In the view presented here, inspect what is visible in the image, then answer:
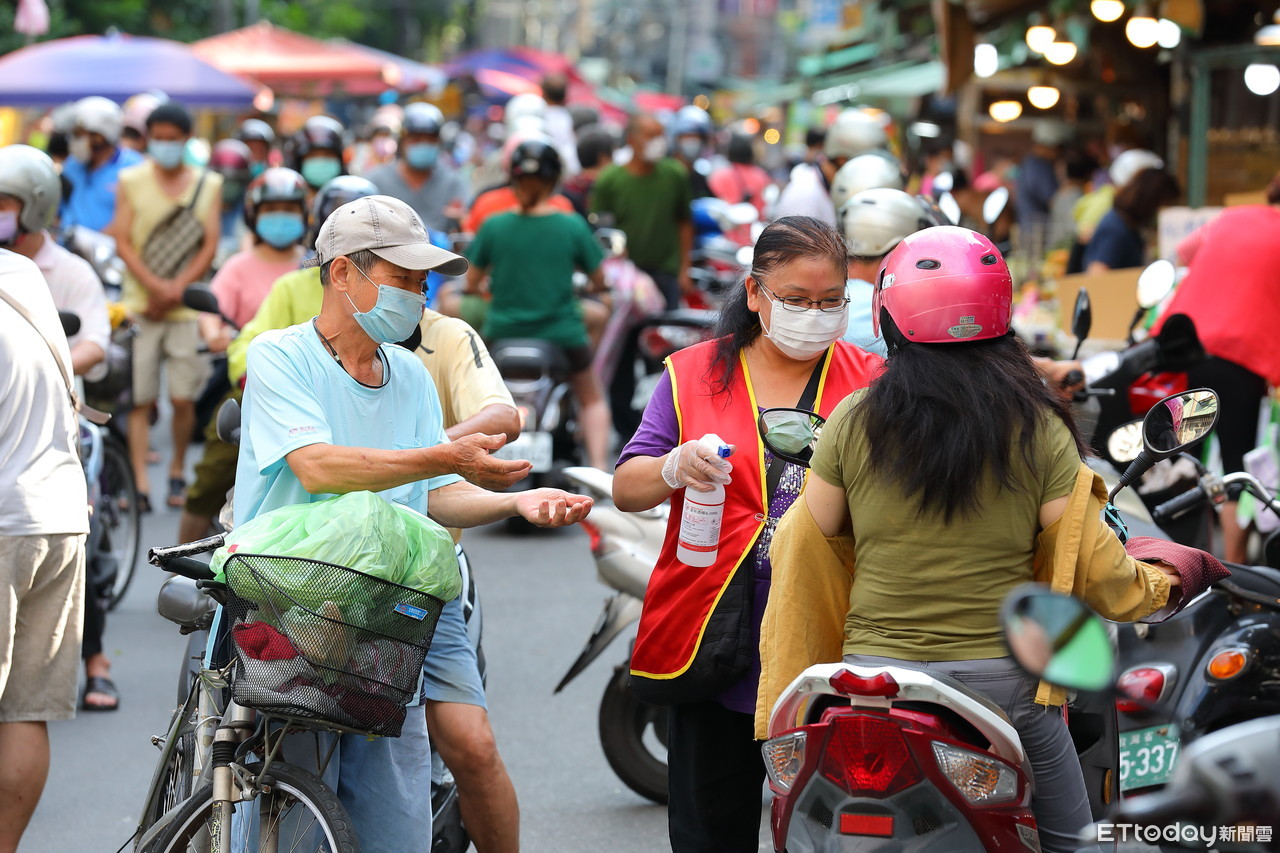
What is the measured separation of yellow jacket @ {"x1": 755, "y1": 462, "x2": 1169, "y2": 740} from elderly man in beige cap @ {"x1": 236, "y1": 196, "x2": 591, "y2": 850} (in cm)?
58

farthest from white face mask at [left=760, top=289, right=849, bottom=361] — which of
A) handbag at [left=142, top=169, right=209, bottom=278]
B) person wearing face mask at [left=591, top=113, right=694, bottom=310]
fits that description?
person wearing face mask at [left=591, top=113, right=694, bottom=310]

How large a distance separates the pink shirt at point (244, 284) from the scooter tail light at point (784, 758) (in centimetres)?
485

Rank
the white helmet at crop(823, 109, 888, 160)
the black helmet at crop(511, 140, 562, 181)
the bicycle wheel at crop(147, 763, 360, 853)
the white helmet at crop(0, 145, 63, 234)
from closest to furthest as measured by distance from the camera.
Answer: the bicycle wheel at crop(147, 763, 360, 853)
the white helmet at crop(0, 145, 63, 234)
the white helmet at crop(823, 109, 888, 160)
the black helmet at crop(511, 140, 562, 181)

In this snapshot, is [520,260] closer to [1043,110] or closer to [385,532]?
[385,532]

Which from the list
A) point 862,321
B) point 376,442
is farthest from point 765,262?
point 376,442

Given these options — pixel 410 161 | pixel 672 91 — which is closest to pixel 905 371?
pixel 410 161

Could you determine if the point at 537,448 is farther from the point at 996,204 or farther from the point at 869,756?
the point at 869,756

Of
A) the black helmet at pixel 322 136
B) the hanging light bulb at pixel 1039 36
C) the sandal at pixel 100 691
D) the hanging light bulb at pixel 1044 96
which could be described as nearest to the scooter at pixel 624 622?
the sandal at pixel 100 691

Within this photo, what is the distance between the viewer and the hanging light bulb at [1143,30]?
1291 centimetres

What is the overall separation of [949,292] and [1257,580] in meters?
1.95

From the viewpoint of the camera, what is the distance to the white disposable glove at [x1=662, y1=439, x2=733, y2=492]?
3.60 meters

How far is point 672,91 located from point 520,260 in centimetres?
6610

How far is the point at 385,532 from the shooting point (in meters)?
3.46

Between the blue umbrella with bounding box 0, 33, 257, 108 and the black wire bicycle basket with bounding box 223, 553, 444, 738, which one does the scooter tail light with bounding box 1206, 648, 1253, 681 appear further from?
the blue umbrella with bounding box 0, 33, 257, 108
